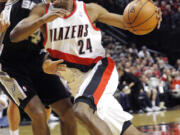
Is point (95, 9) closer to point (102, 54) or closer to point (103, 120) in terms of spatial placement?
point (102, 54)

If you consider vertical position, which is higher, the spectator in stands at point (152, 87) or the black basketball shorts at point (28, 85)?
the black basketball shorts at point (28, 85)

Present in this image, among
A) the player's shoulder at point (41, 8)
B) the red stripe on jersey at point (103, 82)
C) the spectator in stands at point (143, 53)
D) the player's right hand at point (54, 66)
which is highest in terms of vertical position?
the player's shoulder at point (41, 8)

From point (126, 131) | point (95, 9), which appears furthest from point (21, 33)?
point (126, 131)

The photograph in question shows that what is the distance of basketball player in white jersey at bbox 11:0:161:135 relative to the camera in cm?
308

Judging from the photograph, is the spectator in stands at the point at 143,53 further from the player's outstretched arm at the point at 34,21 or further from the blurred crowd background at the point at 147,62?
the player's outstretched arm at the point at 34,21

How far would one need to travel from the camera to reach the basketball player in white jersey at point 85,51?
308 centimetres

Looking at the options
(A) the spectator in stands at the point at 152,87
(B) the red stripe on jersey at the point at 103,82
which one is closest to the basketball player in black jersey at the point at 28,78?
(B) the red stripe on jersey at the point at 103,82

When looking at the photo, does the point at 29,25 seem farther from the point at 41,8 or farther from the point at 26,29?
the point at 41,8

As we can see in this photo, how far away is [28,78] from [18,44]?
406mm

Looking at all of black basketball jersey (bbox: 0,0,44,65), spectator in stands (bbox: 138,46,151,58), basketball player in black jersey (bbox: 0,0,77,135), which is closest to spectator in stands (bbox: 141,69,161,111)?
spectator in stands (bbox: 138,46,151,58)

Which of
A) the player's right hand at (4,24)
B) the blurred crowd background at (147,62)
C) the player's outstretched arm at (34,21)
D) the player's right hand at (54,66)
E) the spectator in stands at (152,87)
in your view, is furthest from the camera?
the spectator in stands at (152,87)

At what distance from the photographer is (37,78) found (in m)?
3.93

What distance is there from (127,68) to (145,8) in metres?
8.51

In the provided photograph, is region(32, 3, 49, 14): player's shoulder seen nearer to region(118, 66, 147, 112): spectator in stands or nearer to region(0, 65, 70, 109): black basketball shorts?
region(0, 65, 70, 109): black basketball shorts
